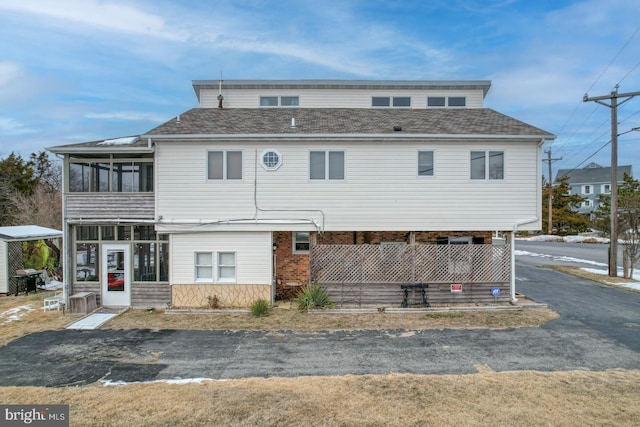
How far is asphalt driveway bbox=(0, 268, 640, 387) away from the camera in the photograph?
24.2 ft

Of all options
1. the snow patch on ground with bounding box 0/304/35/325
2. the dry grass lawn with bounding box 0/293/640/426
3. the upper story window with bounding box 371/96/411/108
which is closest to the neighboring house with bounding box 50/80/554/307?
the snow patch on ground with bounding box 0/304/35/325

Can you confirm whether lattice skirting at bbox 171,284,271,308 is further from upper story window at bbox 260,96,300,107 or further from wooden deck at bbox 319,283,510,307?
upper story window at bbox 260,96,300,107

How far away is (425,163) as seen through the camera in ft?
41.4

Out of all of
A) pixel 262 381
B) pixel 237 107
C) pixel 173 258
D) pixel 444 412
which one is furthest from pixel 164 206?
pixel 444 412

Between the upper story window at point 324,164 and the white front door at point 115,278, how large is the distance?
6772 mm

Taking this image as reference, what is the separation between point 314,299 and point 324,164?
4.47 metres

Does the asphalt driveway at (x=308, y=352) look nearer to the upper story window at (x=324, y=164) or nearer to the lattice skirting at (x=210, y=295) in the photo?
the lattice skirting at (x=210, y=295)

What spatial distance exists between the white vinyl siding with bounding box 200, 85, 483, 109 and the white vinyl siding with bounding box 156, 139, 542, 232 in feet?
15.3

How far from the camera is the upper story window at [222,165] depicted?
1245 cm

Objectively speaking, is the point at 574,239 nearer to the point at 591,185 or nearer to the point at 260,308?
the point at 591,185

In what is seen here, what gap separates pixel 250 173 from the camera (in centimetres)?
1241

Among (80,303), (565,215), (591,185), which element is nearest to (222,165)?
(80,303)

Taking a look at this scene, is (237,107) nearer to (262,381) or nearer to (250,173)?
(250,173)

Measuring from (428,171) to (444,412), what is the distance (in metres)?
8.48
